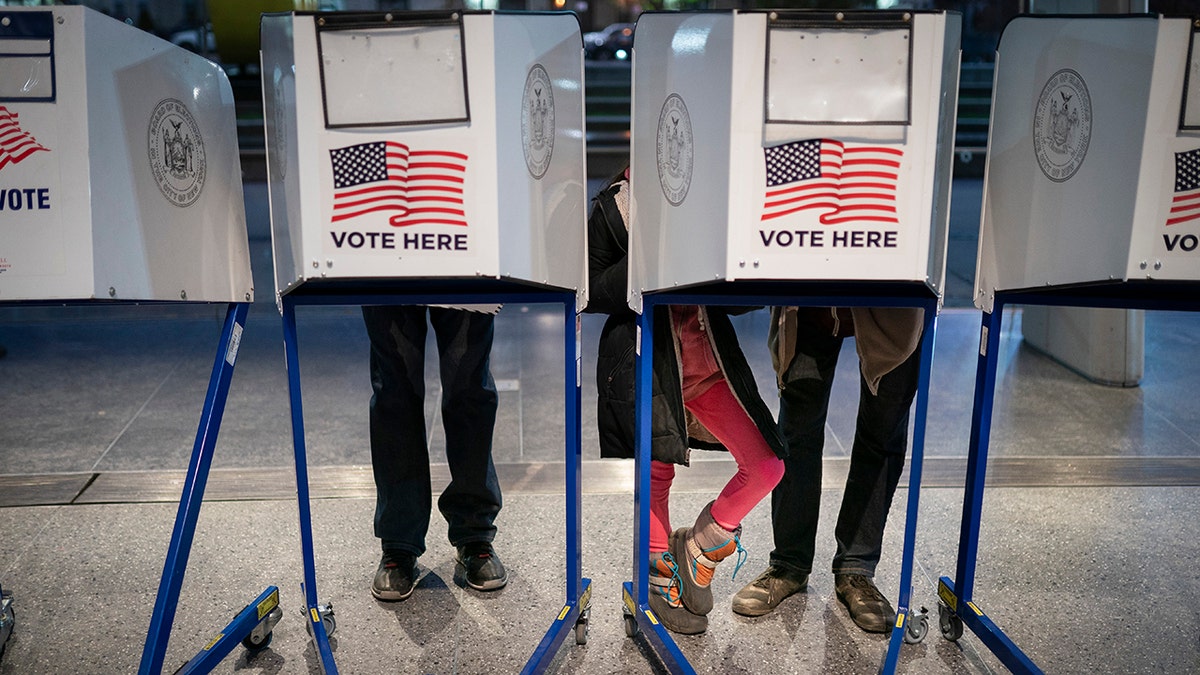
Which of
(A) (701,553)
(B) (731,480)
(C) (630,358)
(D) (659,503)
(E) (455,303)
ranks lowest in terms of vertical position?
(A) (701,553)

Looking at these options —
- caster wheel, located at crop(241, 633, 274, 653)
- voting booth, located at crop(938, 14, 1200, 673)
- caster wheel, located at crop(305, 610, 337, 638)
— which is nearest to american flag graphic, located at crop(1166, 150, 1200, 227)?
voting booth, located at crop(938, 14, 1200, 673)

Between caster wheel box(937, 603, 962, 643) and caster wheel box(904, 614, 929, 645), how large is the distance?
6 centimetres

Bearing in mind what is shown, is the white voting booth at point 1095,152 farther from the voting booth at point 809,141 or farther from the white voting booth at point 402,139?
the white voting booth at point 402,139

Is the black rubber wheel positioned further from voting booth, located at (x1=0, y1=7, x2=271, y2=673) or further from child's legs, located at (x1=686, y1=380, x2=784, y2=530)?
voting booth, located at (x1=0, y1=7, x2=271, y2=673)

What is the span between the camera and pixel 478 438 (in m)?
2.96

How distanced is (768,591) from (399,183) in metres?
1.61

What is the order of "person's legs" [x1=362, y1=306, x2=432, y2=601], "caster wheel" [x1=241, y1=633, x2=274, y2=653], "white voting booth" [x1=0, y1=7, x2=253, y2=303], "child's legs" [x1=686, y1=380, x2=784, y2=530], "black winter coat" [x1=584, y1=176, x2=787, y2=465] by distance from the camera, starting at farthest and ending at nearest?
1. "person's legs" [x1=362, y1=306, x2=432, y2=601]
2. "caster wheel" [x1=241, y1=633, x2=274, y2=653]
3. "child's legs" [x1=686, y1=380, x2=784, y2=530]
4. "black winter coat" [x1=584, y1=176, x2=787, y2=465]
5. "white voting booth" [x1=0, y1=7, x2=253, y2=303]

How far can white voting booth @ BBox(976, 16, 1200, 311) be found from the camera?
2016mm

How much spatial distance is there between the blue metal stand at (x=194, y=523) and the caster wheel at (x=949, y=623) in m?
1.87

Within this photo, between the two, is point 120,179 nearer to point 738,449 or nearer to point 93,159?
point 93,159

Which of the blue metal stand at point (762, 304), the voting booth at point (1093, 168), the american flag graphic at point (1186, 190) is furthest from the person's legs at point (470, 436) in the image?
the american flag graphic at point (1186, 190)

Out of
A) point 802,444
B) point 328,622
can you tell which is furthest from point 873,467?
point 328,622

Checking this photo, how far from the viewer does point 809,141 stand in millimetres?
2041

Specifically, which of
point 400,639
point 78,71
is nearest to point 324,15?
point 78,71
